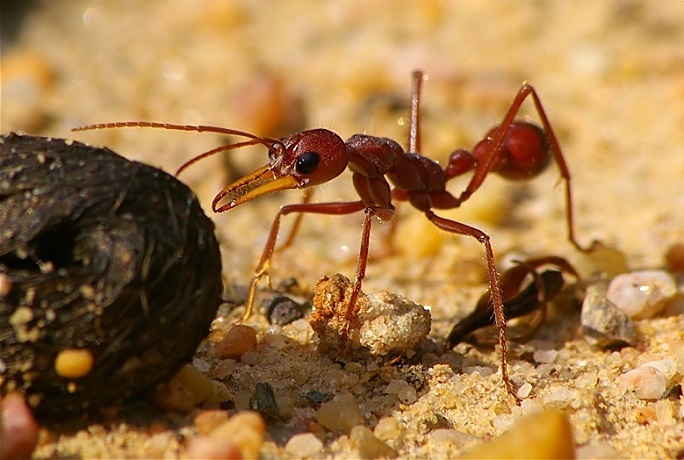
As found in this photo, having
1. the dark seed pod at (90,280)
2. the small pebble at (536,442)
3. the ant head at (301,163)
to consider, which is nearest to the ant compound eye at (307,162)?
the ant head at (301,163)

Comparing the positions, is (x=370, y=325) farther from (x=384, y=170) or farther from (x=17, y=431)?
(x=17, y=431)

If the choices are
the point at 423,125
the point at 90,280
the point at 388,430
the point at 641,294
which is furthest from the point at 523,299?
the point at 423,125

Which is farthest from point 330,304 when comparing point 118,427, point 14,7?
point 14,7

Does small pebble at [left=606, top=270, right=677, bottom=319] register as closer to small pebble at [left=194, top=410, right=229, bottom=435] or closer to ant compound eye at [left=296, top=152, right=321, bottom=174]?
ant compound eye at [left=296, top=152, right=321, bottom=174]

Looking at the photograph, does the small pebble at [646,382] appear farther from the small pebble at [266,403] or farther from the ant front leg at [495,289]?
the small pebble at [266,403]

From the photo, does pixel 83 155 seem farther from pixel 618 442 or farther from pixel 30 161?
pixel 618 442

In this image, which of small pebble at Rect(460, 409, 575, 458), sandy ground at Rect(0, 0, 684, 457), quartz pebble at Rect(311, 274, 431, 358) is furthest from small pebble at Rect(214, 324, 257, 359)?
small pebble at Rect(460, 409, 575, 458)

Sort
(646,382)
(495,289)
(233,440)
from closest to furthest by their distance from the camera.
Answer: (233,440), (646,382), (495,289)
